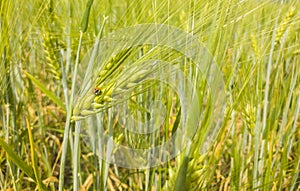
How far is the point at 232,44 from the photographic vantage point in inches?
27.6

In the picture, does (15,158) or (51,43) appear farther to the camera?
(51,43)

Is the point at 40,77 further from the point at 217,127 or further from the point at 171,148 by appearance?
the point at 217,127

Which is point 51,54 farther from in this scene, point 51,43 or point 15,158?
point 15,158

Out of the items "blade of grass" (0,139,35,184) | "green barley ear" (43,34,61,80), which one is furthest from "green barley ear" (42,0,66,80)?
"blade of grass" (0,139,35,184)

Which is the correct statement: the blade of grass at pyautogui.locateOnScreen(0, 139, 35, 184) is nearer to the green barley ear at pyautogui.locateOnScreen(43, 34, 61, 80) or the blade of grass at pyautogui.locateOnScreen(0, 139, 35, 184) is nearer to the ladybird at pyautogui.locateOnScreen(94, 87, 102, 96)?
the ladybird at pyautogui.locateOnScreen(94, 87, 102, 96)

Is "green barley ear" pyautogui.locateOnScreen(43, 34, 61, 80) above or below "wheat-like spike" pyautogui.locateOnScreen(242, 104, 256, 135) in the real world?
above

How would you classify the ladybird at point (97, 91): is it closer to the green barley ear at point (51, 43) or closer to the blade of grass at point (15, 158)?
the blade of grass at point (15, 158)

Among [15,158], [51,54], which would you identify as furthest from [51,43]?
[15,158]

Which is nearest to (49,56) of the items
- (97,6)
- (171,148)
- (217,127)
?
(97,6)

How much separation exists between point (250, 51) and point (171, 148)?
0.48 m

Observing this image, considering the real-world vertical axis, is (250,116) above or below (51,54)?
below

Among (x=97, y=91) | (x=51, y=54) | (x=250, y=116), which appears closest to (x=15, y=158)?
(x=97, y=91)

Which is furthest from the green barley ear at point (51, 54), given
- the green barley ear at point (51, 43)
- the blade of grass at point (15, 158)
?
the blade of grass at point (15, 158)

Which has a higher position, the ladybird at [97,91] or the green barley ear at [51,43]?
the green barley ear at [51,43]
